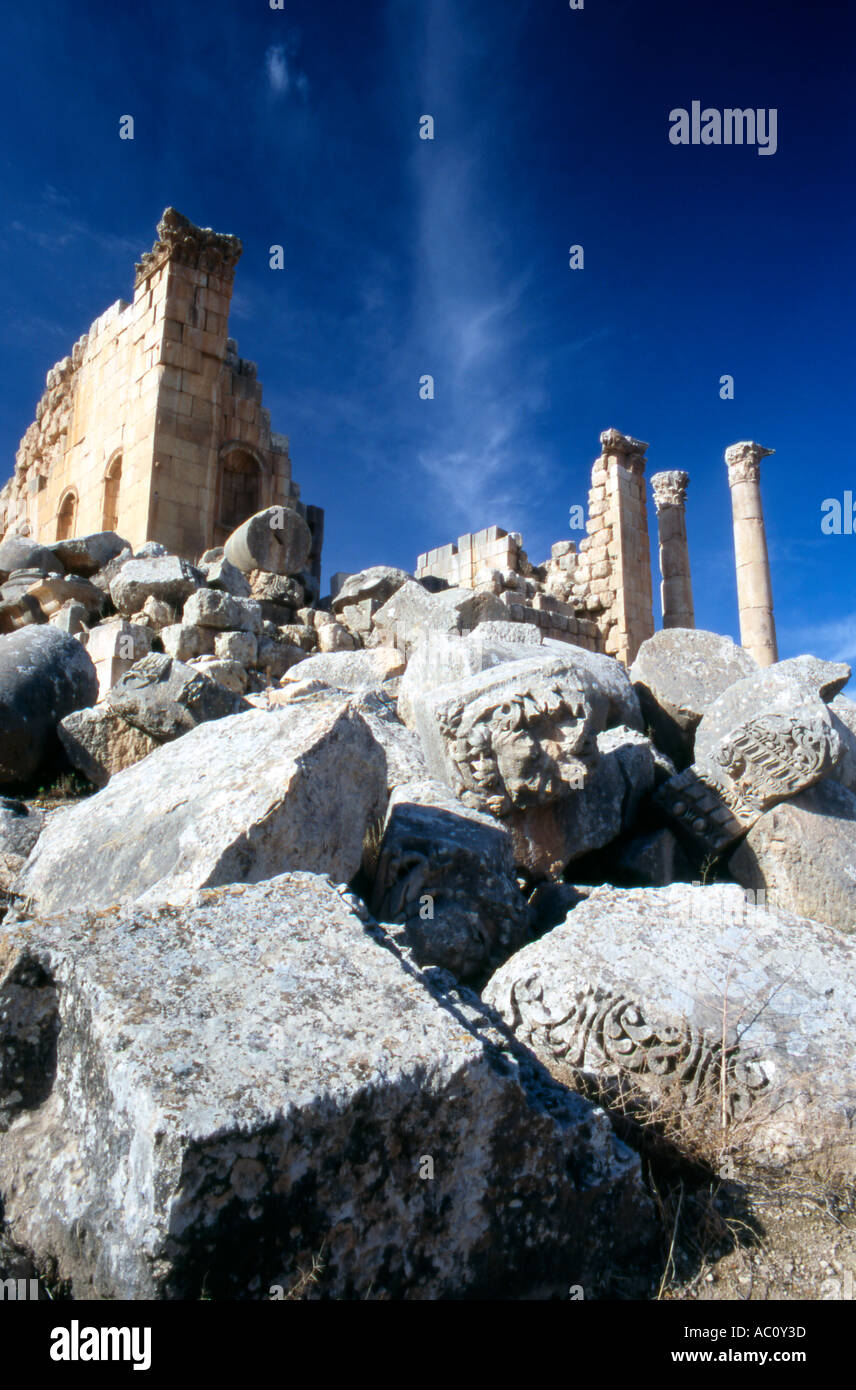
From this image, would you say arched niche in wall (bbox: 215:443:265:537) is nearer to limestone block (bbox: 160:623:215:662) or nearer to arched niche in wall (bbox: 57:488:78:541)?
arched niche in wall (bbox: 57:488:78:541)

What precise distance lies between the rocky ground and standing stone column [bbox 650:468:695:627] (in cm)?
1133

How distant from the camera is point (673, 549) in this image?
16484mm

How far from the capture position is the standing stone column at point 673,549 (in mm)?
16281

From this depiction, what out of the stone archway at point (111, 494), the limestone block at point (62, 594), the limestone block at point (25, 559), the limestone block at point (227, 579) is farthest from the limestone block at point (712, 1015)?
the stone archway at point (111, 494)

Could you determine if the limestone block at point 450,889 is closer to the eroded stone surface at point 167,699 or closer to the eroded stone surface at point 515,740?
the eroded stone surface at point 515,740

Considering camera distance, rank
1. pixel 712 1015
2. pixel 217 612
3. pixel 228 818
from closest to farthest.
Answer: pixel 712 1015
pixel 228 818
pixel 217 612

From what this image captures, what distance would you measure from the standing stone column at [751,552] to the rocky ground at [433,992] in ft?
35.0

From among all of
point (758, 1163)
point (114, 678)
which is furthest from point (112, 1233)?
point (114, 678)

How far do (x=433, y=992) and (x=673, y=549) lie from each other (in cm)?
1542

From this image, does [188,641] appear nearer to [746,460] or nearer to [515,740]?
[515,740]

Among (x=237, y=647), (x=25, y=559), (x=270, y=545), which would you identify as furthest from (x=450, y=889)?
(x=270, y=545)
